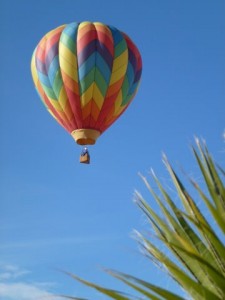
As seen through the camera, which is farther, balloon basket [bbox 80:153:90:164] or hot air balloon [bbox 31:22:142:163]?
balloon basket [bbox 80:153:90:164]

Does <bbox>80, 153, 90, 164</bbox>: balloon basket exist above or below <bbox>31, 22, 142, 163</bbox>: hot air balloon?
A: below

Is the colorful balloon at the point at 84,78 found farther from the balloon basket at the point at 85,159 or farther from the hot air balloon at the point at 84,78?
the balloon basket at the point at 85,159

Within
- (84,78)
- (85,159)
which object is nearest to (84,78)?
(84,78)

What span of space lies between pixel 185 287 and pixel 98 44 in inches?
900

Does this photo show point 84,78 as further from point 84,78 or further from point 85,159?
point 85,159

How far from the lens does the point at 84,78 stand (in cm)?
2436

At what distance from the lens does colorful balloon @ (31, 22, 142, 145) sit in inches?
953

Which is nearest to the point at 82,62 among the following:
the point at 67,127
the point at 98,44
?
the point at 98,44

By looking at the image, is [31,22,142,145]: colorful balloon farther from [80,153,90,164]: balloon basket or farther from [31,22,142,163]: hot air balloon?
[80,153,90,164]: balloon basket

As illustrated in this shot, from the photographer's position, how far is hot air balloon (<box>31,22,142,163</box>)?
79.4ft

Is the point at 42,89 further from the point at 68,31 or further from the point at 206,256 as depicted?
the point at 206,256

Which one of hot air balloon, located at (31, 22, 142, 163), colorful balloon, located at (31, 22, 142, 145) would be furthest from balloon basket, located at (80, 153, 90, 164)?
colorful balloon, located at (31, 22, 142, 145)

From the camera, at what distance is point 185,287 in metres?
2.49

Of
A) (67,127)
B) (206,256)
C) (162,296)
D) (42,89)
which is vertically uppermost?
(42,89)
